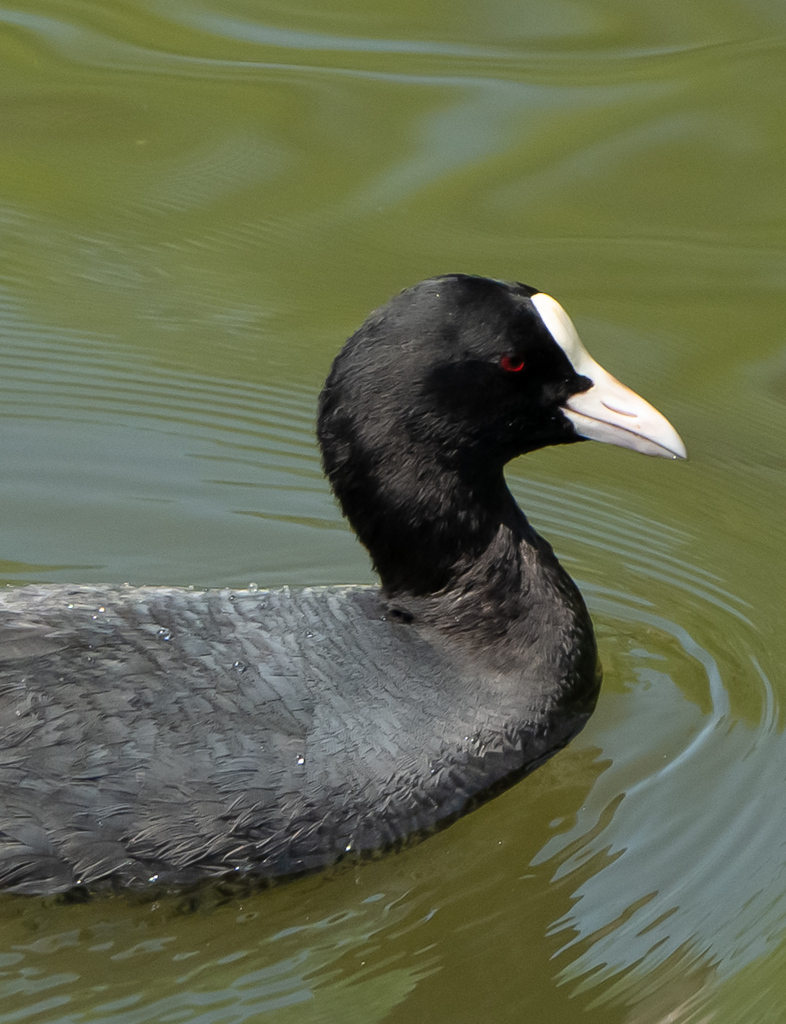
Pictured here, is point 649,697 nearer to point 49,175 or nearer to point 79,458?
point 79,458

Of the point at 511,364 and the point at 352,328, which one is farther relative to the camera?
the point at 352,328

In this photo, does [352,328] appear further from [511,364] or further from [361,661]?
[361,661]

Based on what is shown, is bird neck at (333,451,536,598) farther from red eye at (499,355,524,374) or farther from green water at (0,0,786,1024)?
green water at (0,0,786,1024)

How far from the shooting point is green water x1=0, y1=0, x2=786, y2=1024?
380 centimetres

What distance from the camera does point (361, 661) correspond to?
409cm

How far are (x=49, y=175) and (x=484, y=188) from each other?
1764 mm

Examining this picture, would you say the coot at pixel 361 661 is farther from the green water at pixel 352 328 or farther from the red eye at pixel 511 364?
the green water at pixel 352 328

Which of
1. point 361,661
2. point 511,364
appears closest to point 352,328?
point 511,364

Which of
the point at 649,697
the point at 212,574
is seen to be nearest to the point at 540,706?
the point at 649,697

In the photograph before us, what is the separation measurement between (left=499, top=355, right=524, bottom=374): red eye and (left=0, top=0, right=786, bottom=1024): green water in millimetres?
1009

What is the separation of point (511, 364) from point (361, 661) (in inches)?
31.6

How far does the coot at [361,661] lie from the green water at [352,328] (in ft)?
0.56

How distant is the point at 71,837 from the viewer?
3676 millimetres

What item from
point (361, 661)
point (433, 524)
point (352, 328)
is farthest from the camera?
point (352, 328)
